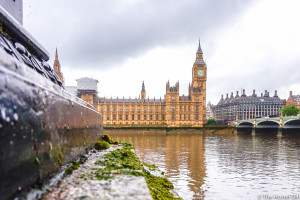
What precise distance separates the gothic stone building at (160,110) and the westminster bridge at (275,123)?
13.7 metres

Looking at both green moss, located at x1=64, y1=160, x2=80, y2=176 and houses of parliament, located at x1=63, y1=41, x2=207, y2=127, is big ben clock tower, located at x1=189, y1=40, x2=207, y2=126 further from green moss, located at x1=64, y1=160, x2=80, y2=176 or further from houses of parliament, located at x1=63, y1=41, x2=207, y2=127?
green moss, located at x1=64, y1=160, x2=80, y2=176

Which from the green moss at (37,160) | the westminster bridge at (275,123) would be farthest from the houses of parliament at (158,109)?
the green moss at (37,160)

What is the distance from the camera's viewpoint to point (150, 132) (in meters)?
63.8

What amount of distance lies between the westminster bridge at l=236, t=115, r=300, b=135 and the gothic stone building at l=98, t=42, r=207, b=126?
1367cm

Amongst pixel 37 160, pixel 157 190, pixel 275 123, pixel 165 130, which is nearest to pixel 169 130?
pixel 165 130

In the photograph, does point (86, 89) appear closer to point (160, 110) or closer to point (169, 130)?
point (160, 110)

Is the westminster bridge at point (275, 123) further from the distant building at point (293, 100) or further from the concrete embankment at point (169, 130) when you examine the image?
the distant building at point (293, 100)

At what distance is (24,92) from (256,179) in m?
12.9

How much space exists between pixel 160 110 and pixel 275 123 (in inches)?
1279

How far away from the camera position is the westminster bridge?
48.6m

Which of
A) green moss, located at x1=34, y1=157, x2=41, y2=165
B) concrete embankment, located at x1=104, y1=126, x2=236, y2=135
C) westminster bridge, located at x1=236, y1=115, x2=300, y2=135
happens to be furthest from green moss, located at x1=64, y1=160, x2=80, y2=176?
concrete embankment, located at x1=104, y1=126, x2=236, y2=135

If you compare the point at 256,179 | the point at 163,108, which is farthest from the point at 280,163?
the point at 163,108

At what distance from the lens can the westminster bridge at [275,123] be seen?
48.6m

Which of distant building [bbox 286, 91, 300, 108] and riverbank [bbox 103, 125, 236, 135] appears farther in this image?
distant building [bbox 286, 91, 300, 108]
